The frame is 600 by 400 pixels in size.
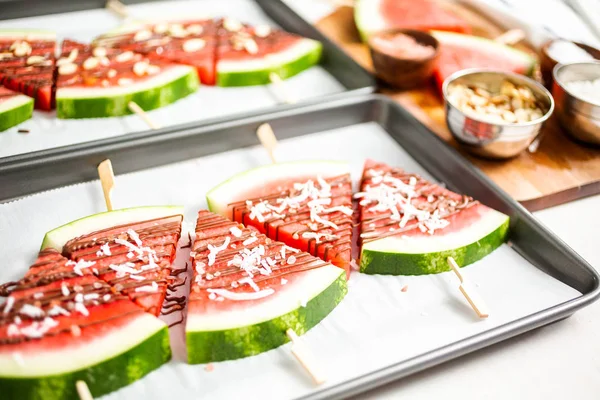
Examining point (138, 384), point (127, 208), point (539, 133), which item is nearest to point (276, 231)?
point (127, 208)

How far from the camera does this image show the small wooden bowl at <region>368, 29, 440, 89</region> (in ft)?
9.14

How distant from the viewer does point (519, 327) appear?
179 centimetres

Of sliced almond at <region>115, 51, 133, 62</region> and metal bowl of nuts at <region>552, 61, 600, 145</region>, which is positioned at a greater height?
metal bowl of nuts at <region>552, 61, 600, 145</region>

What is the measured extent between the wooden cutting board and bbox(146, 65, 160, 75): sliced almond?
3.53 feet

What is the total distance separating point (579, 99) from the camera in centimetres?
250

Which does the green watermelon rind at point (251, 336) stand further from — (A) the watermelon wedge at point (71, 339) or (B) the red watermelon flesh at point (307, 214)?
(B) the red watermelon flesh at point (307, 214)

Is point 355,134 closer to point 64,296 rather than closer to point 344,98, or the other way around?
point 344,98

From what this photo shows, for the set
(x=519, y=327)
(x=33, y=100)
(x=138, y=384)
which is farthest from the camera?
(x=33, y=100)

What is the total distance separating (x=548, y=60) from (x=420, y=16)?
2.70 feet

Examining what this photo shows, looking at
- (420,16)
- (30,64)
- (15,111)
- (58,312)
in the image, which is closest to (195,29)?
(30,64)

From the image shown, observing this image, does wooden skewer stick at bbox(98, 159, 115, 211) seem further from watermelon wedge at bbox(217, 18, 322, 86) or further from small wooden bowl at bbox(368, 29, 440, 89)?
small wooden bowl at bbox(368, 29, 440, 89)

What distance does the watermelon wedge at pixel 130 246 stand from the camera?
181 cm

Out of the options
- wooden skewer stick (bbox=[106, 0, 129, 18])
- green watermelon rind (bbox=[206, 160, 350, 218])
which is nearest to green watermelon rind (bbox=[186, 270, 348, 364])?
green watermelon rind (bbox=[206, 160, 350, 218])

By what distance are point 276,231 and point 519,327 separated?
0.82 metres
